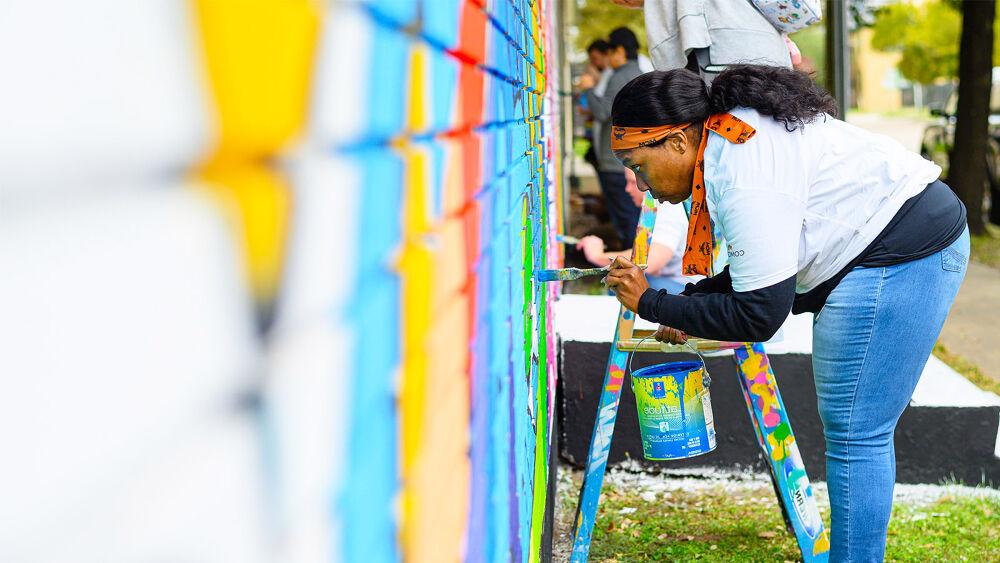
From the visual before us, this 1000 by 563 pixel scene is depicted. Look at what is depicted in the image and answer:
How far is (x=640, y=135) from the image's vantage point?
2418 mm

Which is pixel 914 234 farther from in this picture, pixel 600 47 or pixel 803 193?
pixel 600 47

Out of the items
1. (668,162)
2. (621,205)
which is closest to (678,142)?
(668,162)

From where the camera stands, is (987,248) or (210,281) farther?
(987,248)

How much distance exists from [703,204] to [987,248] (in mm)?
Result: 9290

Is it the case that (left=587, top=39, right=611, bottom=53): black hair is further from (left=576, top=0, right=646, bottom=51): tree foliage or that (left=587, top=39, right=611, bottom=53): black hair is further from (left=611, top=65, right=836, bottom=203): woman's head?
(left=576, top=0, right=646, bottom=51): tree foliage

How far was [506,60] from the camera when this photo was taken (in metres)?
1.80

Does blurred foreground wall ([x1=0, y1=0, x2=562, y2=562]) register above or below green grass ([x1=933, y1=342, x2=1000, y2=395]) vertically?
above

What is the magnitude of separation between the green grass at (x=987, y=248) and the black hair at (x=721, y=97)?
8323 millimetres

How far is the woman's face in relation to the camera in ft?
7.93

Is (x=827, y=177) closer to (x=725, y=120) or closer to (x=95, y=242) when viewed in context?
(x=725, y=120)

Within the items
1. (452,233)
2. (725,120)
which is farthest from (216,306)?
(725,120)

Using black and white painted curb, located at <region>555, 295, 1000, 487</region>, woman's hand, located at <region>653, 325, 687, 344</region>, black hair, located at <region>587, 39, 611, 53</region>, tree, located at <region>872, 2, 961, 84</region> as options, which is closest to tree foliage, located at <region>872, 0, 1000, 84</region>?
tree, located at <region>872, 2, 961, 84</region>

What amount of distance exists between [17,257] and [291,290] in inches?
7.1

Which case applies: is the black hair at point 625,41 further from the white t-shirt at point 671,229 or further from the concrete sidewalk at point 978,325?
the white t-shirt at point 671,229
